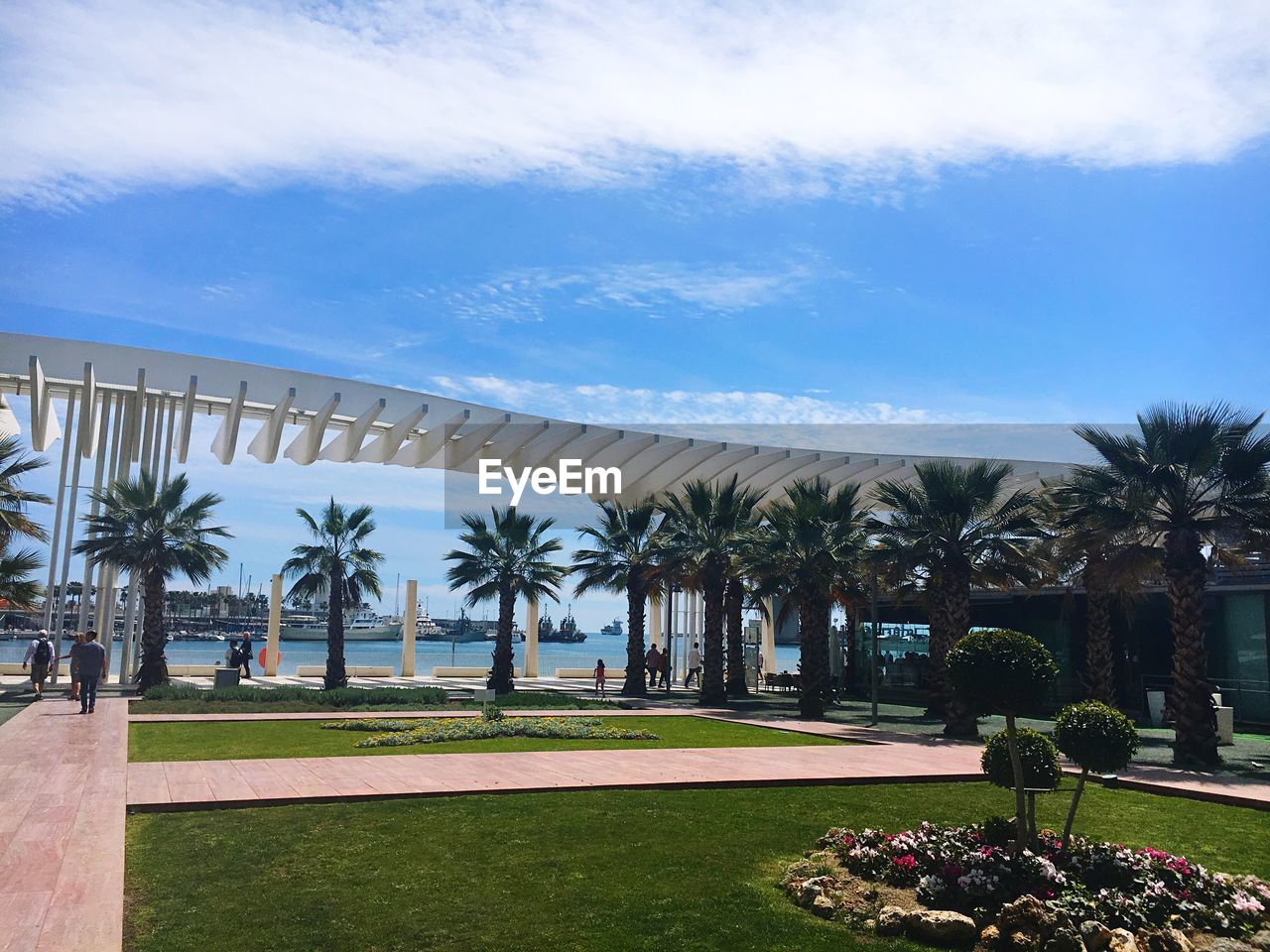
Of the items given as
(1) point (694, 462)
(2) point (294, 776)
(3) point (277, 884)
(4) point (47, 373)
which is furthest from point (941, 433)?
(3) point (277, 884)

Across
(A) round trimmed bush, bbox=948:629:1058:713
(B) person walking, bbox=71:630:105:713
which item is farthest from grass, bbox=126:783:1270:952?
(B) person walking, bbox=71:630:105:713

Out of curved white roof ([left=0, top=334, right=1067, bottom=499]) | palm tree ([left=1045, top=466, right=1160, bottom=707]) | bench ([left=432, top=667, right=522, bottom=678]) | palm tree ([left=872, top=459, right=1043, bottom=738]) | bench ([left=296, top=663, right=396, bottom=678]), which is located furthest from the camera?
bench ([left=432, top=667, right=522, bottom=678])

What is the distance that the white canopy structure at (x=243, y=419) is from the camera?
23.9 m

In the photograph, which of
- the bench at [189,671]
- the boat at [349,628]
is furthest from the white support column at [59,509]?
the boat at [349,628]

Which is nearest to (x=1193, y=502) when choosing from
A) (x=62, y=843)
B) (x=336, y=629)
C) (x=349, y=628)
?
(x=62, y=843)

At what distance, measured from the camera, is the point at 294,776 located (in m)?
10.7

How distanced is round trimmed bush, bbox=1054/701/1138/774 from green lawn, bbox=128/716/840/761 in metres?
8.82

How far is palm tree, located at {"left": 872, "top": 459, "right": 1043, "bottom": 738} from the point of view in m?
19.4

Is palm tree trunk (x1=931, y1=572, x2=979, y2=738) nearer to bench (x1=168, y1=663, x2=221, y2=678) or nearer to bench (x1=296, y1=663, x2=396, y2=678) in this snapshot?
bench (x1=296, y1=663, x2=396, y2=678)

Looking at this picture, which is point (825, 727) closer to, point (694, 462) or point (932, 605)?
point (932, 605)

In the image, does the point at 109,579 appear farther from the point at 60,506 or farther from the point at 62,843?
the point at 62,843

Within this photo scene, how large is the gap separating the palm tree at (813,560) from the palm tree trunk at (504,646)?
25.5 ft

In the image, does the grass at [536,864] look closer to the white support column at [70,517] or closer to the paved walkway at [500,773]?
the paved walkway at [500,773]

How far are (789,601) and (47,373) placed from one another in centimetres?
1827
